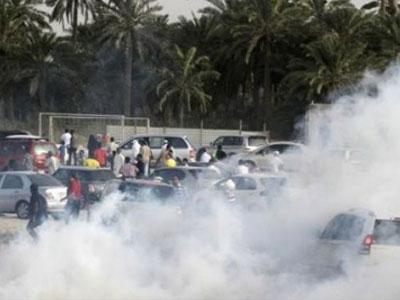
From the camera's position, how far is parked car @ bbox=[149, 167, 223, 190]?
2377cm

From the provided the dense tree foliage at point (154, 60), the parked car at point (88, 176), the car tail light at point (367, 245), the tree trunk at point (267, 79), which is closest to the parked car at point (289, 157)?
the car tail light at point (367, 245)

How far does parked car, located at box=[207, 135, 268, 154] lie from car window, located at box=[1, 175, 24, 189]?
54.0 ft

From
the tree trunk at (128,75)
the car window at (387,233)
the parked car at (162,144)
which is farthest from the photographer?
the tree trunk at (128,75)

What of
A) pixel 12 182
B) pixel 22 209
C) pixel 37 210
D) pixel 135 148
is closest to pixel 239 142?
pixel 135 148

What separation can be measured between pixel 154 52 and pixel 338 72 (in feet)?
152

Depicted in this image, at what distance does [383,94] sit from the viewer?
15.0 meters

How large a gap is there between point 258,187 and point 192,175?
4.54 metres

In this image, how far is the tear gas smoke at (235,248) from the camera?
46.8ft

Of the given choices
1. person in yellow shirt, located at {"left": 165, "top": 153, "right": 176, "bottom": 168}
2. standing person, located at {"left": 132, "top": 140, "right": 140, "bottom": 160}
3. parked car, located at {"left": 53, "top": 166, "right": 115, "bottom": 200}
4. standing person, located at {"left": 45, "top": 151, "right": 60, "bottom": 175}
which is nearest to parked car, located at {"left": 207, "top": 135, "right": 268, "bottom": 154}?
standing person, located at {"left": 132, "top": 140, "right": 140, "bottom": 160}

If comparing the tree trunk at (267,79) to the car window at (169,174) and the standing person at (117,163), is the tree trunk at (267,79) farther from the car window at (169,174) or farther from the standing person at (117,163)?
the car window at (169,174)

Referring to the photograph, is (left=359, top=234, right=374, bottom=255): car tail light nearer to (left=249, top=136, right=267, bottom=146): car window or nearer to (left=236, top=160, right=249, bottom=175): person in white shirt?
(left=236, top=160, right=249, bottom=175): person in white shirt

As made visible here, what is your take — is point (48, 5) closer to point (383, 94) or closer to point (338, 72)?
point (338, 72)

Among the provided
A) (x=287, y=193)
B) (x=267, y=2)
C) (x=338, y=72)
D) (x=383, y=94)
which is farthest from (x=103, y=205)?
(x=267, y=2)

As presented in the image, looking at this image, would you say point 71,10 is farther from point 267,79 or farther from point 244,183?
point 244,183
